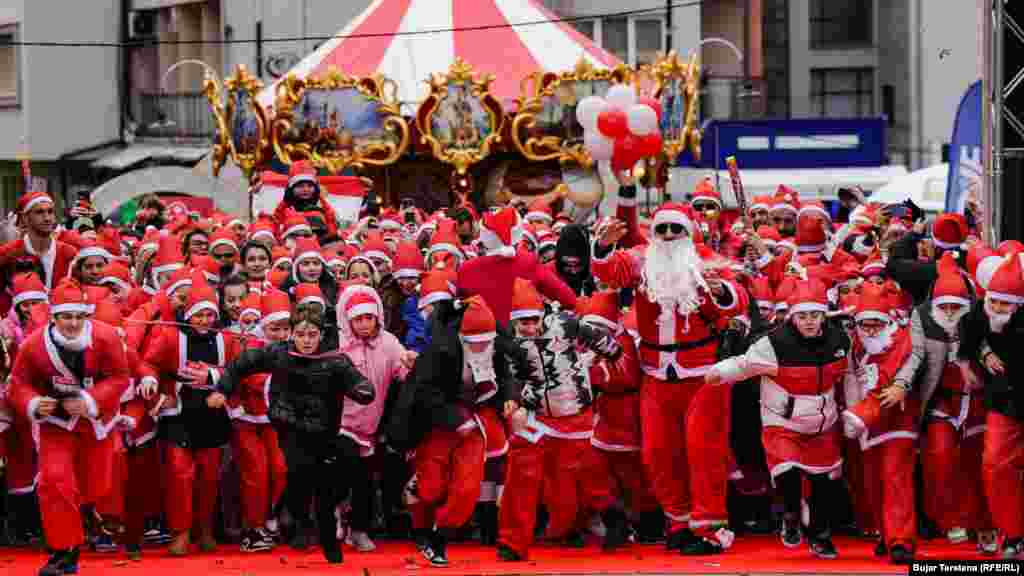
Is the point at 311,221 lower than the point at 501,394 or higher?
higher

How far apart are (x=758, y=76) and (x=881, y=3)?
4044 millimetres

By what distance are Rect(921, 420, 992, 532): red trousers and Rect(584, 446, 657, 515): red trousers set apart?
1596mm

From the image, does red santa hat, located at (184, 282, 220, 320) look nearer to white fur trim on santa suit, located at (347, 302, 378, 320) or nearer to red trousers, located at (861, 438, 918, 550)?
white fur trim on santa suit, located at (347, 302, 378, 320)

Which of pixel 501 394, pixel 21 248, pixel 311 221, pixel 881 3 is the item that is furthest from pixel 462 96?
pixel 881 3

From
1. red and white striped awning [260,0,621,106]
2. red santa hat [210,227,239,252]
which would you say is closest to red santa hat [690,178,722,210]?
red santa hat [210,227,239,252]

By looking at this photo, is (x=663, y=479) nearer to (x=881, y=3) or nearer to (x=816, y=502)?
(x=816, y=502)

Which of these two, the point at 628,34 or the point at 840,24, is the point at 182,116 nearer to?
the point at 628,34

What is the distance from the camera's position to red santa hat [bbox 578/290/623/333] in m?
11.6

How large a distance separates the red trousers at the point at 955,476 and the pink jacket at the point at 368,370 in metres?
2.93

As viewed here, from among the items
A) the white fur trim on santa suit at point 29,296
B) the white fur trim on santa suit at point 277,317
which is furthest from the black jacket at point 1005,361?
the white fur trim on santa suit at point 29,296

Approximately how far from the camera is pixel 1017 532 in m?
10.8

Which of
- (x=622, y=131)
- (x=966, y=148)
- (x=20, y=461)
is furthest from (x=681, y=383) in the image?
(x=966, y=148)

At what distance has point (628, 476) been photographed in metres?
11.8

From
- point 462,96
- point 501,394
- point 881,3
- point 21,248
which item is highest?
point 881,3
